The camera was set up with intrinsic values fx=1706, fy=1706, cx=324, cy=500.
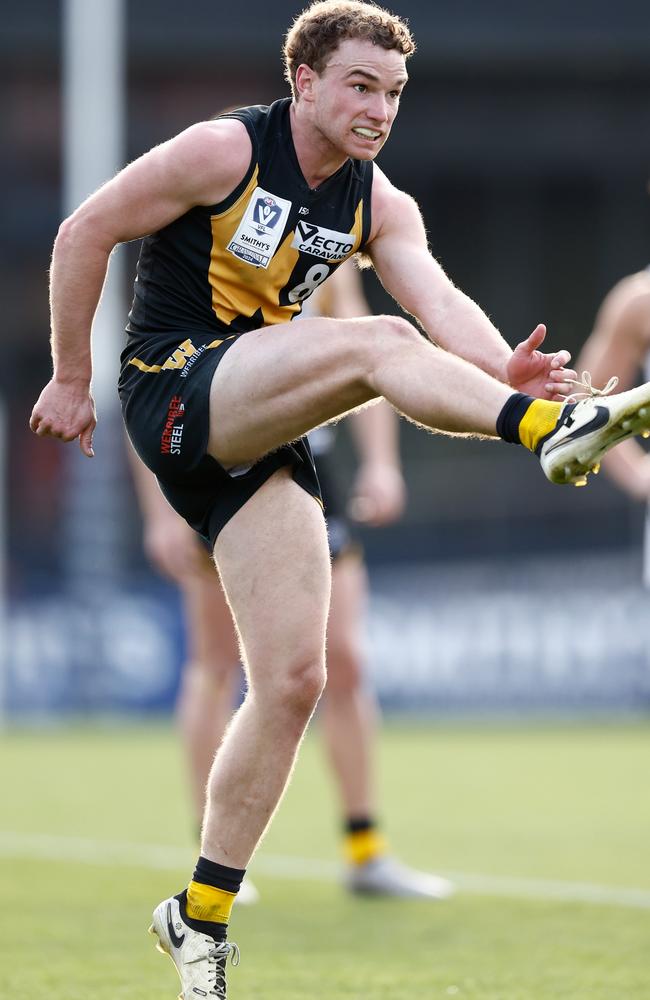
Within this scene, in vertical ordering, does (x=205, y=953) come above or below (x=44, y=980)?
above

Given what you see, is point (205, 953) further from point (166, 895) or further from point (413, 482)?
point (413, 482)

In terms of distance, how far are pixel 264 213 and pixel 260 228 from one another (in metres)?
0.04

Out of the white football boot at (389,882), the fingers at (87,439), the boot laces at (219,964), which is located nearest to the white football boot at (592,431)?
the fingers at (87,439)

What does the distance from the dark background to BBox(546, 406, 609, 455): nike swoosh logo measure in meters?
15.2

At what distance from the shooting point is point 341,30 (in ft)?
13.2

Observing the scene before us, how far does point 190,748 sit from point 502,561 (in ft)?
A: 27.6

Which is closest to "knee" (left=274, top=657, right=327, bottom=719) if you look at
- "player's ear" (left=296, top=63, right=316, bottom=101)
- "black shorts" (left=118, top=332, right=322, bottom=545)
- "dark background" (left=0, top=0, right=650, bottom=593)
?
"black shorts" (left=118, top=332, right=322, bottom=545)

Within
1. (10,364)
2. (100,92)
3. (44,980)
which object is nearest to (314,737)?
(100,92)

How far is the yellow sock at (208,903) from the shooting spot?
401cm

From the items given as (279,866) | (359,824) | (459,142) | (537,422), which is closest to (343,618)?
(359,824)

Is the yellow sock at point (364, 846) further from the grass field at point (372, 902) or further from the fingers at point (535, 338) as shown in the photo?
the fingers at point (535, 338)

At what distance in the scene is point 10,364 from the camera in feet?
88.3

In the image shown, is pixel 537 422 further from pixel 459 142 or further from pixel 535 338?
pixel 459 142

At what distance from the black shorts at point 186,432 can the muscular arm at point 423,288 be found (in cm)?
47
